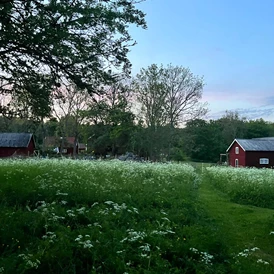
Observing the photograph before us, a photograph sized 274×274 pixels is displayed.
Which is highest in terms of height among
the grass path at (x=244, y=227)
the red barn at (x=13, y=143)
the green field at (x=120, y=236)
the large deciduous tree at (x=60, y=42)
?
the large deciduous tree at (x=60, y=42)

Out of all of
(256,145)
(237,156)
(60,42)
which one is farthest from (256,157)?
(60,42)

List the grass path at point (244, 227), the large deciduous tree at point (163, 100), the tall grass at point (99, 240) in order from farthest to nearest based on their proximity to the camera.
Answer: the large deciduous tree at point (163, 100) → the grass path at point (244, 227) → the tall grass at point (99, 240)

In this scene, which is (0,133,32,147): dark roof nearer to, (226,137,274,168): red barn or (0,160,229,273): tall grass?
→ (226,137,274,168): red barn

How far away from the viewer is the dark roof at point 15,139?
1493 inches

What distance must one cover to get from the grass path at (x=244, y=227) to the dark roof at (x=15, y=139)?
32.8 m

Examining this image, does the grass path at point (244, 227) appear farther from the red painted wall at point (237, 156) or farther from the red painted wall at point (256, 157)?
the red painted wall at point (237, 156)

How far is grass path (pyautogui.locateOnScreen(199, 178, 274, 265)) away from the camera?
5668 millimetres

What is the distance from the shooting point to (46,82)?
785 centimetres

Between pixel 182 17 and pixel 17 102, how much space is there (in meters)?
6.21

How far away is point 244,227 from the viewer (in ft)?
23.6

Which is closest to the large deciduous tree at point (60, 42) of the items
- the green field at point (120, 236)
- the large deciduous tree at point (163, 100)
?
the green field at point (120, 236)

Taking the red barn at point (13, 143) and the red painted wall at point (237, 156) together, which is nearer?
the red painted wall at point (237, 156)

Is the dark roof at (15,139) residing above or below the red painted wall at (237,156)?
above

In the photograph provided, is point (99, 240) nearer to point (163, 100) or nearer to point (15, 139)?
point (163, 100)
